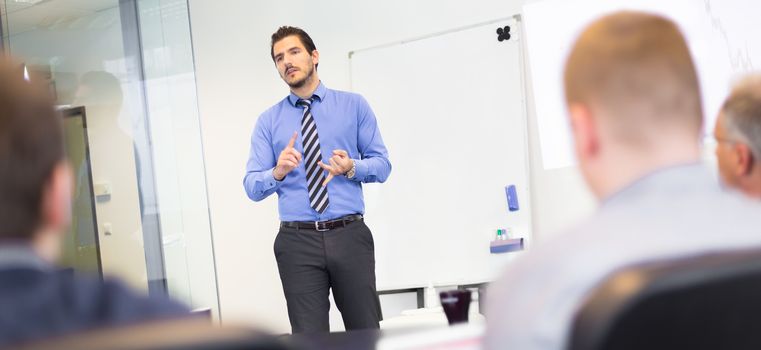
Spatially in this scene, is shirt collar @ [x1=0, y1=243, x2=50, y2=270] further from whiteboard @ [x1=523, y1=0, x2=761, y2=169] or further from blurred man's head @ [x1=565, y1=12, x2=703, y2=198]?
whiteboard @ [x1=523, y1=0, x2=761, y2=169]

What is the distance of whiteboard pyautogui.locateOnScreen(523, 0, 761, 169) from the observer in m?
4.10

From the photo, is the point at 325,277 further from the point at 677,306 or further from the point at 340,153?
the point at 677,306

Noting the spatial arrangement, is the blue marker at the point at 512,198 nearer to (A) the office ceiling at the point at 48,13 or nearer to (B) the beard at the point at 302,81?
(B) the beard at the point at 302,81

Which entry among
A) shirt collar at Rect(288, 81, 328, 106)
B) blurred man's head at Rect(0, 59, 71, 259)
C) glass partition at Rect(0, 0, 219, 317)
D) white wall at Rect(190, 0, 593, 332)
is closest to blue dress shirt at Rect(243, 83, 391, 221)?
shirt collar at Rect(288, 81, 328, 106)

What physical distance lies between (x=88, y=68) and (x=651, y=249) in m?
3.95

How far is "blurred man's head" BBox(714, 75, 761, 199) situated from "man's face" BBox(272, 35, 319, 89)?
2421 mm

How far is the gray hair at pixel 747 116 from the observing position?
173 centimetres

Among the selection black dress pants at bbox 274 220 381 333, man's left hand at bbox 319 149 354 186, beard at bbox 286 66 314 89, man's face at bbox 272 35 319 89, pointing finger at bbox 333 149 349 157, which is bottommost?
Answer: black dress pants at bbox 274 220 381 333

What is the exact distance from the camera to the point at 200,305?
4.88 meters

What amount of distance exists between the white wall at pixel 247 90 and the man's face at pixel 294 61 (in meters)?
1.45

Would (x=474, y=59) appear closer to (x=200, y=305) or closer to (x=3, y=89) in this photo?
(x=200, y=305)

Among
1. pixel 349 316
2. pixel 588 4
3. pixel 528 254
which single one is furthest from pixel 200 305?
pixel 528 254

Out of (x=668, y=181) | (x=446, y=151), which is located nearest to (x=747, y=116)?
(x=668, y=181)

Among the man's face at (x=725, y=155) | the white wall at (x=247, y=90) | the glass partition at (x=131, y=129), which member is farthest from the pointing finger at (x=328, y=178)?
the man's face at (x=725, y=155)
